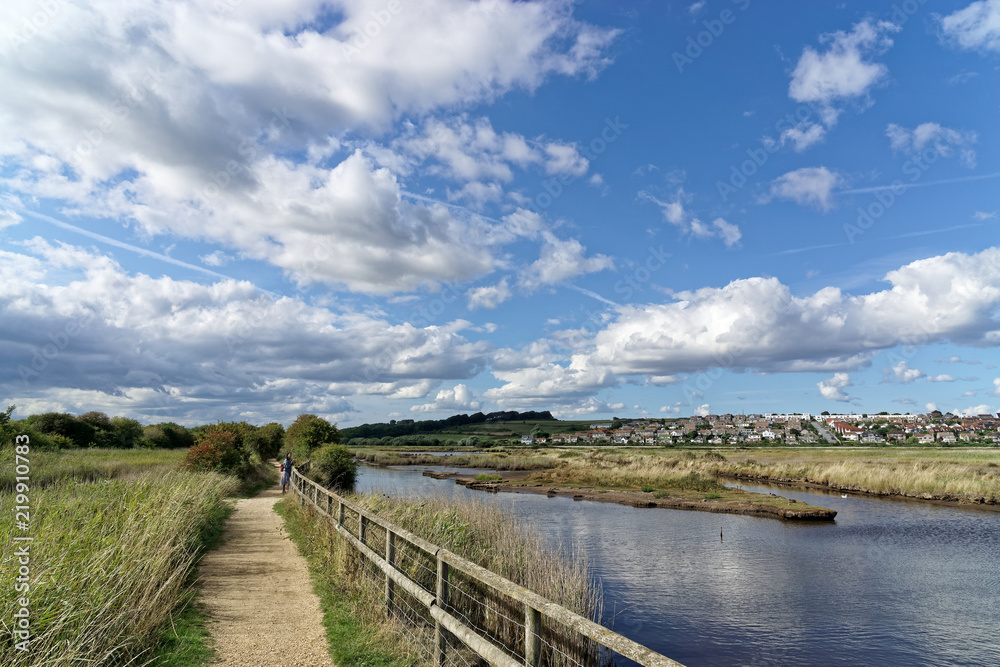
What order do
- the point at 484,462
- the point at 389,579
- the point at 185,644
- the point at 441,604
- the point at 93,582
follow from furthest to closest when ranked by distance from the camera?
the point at 484,462 → the point at 389,579 → the point at 185,644 → the point at 441,604 → the point at 93,582

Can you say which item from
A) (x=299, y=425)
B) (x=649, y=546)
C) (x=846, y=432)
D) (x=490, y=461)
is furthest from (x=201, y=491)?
(x=846, y=432)

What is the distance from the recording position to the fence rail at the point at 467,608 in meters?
4.09

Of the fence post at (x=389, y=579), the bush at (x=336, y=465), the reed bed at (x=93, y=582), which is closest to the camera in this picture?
the reed bed at (x=93, y=582)

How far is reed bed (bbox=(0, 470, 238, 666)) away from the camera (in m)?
4.80

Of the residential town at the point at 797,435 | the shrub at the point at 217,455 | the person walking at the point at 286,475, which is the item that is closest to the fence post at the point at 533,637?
the person walking at the point at 286,475

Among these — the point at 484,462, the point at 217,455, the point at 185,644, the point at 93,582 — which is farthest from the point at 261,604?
the point at 484,462

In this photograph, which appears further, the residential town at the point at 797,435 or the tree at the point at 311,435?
the residential town at the point at 797,435

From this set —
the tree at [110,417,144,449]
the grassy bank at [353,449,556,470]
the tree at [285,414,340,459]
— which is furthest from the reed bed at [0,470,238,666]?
the grassy bank at [353,449,556,470]

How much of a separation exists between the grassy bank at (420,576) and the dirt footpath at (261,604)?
291 mm

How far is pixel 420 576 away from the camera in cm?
841

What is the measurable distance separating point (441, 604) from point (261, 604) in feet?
12.8

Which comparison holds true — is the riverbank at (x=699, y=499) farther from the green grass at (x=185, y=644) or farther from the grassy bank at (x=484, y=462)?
the green grass at (x=185, y=644)

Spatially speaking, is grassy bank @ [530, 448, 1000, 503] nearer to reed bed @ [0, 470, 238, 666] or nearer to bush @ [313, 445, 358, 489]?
bush @ [313, 445, 358, 489]

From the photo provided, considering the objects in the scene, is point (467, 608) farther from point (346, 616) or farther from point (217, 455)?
point (217, 455)
